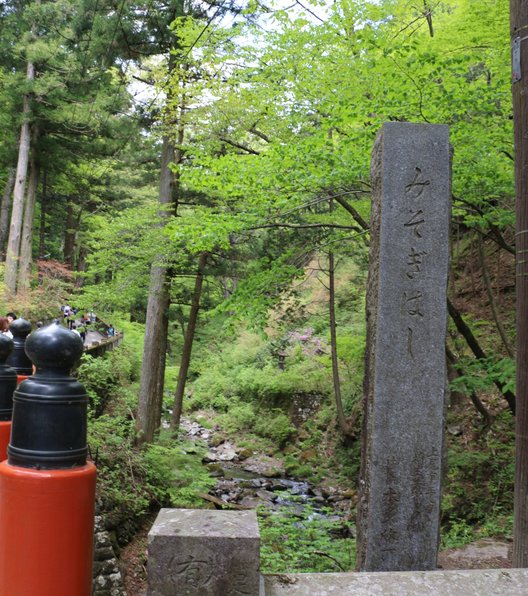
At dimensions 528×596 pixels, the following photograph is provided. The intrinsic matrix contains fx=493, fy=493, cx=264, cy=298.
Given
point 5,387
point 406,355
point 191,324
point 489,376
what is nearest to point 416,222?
point 406,355

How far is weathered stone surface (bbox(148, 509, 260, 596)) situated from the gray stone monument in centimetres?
173

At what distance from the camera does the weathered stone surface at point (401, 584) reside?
7.82 feet

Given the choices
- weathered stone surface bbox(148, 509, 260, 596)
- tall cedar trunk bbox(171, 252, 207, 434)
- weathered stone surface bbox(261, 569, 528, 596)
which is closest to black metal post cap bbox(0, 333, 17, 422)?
weathered stone surface bbox(148, 509, 260, 596)

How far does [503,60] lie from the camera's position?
594 centimetres

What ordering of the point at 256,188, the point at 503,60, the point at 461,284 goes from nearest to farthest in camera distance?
the point at 503,60, the point at 256,188, the point at 461,284

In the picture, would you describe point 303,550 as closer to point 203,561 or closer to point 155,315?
point 203,561

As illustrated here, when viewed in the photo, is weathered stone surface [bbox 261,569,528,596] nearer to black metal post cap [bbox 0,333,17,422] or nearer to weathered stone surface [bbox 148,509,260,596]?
weathered stone surface [bbox 148,509,260,596]

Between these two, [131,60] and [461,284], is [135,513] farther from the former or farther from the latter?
[461,284]

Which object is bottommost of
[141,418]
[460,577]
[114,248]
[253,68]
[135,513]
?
[135,513]

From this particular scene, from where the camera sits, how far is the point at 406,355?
12.0ft

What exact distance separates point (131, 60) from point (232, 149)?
10.2ft

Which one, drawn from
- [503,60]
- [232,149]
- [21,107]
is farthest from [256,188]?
[21,107]

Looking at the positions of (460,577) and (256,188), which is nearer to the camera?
(460,577)

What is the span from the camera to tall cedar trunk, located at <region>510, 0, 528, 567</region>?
397 cm
